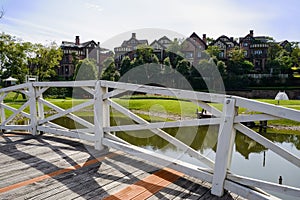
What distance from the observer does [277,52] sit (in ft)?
101

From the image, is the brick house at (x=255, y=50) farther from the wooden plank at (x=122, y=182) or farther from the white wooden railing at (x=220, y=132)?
the wooden plank at (x=122, y=182)

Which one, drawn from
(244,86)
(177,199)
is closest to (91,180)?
(177,199)

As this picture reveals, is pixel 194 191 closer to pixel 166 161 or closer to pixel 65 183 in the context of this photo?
pixel 166 161

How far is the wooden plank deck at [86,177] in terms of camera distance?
77.2 inches

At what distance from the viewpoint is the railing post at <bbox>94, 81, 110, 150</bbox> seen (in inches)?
116

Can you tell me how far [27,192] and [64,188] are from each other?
0.29m

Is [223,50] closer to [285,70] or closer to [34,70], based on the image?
[285,70]

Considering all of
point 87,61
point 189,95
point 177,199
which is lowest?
point 177,199

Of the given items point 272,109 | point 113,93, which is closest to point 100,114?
point 113,93

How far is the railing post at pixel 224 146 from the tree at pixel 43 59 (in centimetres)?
2273

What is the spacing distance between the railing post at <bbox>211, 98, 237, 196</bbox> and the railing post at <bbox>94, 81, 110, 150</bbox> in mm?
1548

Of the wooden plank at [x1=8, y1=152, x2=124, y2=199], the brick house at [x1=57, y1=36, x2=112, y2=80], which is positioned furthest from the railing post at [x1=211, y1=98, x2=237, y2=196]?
the brick house at [x1=57, y1=36, x2=112, y2=80]

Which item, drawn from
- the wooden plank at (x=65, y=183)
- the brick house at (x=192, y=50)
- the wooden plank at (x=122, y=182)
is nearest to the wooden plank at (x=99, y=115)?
the wooden plank at (x=65, y=183)

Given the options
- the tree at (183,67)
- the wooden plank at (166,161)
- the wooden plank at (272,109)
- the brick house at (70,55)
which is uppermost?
the brick house at (70,55)
